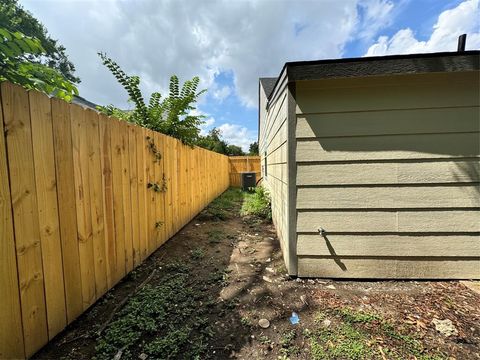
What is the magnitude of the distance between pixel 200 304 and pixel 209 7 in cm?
654

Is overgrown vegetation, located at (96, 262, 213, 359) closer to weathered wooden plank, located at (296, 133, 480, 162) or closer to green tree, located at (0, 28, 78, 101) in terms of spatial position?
weathered wooden plank, located at (296, 133, 480, 162)

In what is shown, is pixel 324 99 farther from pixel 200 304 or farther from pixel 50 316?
pixel 50 316

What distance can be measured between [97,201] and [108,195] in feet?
0.53

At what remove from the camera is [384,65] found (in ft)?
6.50

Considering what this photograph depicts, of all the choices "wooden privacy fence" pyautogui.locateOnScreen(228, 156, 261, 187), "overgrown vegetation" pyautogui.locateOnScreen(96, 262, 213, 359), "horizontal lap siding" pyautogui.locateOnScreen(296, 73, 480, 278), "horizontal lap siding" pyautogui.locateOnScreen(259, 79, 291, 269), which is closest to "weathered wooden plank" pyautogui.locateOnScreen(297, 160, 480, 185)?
"horizontal lap siding" pyautogui.locateOnScreen(296, 73, 480, 278)

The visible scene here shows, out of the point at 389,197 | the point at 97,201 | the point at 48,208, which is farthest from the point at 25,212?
the point at 389,197

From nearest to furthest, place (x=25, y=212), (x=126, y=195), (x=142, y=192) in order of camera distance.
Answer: (x=25, y=212), (x=126, y=195), (x=142, y=192)

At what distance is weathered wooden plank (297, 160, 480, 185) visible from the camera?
2096mm

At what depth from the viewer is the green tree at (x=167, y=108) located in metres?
3.91

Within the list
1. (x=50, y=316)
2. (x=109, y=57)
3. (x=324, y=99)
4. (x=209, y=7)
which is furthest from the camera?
(x=209, y=7)

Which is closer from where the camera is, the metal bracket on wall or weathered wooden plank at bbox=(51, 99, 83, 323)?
weathered wooden plank at bbox=(51, 99, 83, 323)

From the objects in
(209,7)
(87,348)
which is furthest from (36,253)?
(209,7)

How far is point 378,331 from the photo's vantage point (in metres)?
1.56

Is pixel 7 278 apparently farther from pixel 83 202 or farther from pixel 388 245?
pixel 388 245
